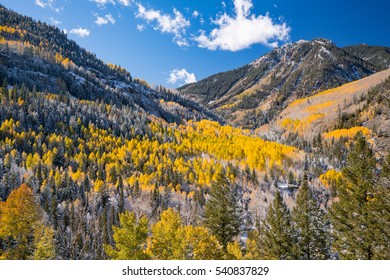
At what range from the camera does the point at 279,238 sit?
27.0 meters

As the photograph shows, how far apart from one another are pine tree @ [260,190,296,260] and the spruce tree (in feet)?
12.2

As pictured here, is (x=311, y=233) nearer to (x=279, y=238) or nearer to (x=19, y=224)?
(x=279, y=238)

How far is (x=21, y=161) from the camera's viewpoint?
119 m

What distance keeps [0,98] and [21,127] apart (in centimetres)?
2585

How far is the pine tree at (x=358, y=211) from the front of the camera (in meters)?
20.1

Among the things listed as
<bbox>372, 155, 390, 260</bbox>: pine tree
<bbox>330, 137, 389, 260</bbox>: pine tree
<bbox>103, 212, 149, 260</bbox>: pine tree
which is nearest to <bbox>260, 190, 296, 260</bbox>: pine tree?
<bbox>330, 137, 389, 260</bbox>: pine tree

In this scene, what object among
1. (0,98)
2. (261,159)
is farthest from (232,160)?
(0,98)

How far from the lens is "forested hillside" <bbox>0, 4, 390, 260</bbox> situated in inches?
914

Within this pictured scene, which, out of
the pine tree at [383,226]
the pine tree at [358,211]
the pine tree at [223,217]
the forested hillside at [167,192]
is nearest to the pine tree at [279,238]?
the forested hillside at [167,192]

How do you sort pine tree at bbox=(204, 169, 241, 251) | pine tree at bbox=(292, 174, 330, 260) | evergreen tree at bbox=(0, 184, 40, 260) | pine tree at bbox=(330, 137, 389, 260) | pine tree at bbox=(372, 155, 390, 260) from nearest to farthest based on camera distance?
1. pine tree at bbox=(372, 155, 390, 260)
2. pine tree at bbox=(330, 137, 389, 260)
3. evergreen tree at bbox=(0, 184, 40, 260)
4. pine tree at bbox=(292, 174, 330, 260)
5. pine tree at bbox=(204, 169, 241, 251)

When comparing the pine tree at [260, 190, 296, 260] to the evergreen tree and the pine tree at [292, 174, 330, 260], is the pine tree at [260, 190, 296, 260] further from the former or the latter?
the evergreen tree

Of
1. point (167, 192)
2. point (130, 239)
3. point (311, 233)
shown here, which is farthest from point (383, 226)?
point (167, 192)

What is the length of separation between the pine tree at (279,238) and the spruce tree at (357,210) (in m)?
3.72

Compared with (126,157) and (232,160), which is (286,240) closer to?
(126,157)
